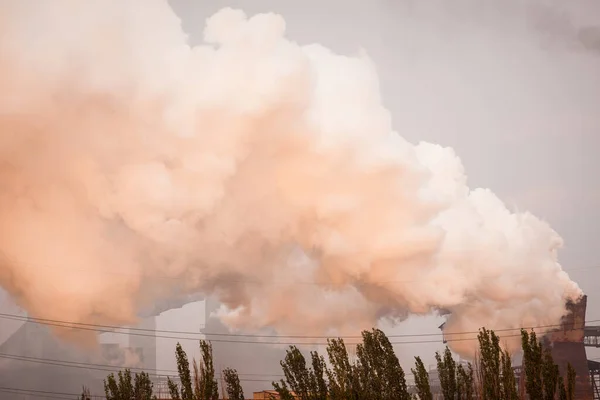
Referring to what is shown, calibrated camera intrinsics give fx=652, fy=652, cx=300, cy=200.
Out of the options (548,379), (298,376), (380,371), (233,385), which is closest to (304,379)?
(298,376)

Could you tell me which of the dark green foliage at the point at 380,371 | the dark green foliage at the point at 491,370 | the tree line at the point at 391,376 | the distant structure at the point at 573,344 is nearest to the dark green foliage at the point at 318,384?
the tree line at the point at 391,376

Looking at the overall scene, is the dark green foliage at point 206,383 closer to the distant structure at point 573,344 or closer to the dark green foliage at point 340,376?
the dark green foliage at point 340,376

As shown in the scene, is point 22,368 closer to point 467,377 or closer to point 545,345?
point 545,345

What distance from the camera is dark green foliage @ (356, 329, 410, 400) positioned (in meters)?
28.5

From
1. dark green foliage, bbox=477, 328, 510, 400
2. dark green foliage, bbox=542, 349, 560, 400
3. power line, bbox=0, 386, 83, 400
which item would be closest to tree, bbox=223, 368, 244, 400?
dark green foliage, bbox=477, 328, 510, 400

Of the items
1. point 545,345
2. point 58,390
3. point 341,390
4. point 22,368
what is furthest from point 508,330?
point 58,390

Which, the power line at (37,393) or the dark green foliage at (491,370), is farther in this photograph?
the power line at (37,393)

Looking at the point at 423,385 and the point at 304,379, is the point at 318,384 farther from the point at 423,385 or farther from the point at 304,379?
the point at 423,385

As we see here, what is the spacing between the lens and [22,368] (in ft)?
252

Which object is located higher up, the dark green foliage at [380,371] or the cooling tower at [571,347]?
the cooling tower at [571,347]

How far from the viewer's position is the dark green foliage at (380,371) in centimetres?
2852

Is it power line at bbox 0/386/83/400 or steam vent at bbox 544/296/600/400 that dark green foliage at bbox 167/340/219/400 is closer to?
steam vent at bbox 544/296/600/400

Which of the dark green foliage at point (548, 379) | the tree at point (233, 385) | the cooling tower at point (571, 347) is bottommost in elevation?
the dark green foliage at point (548, 379)

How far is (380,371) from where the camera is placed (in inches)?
1142
